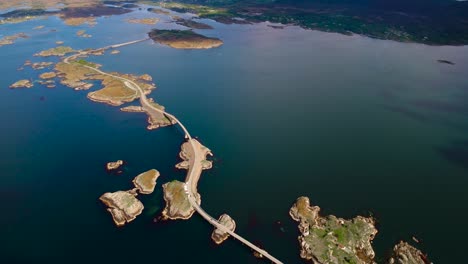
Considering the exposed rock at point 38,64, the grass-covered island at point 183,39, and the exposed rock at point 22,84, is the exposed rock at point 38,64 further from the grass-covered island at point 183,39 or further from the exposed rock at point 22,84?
the grass-covered island at point 183,39

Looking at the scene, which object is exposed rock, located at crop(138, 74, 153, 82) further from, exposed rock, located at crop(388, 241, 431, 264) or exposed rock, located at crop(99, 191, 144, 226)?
exposed rock, located at crop(388, 241, 431, 264)

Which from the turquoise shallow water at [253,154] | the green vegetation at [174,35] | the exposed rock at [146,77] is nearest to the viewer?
the turquoise shallow water at [253,154]

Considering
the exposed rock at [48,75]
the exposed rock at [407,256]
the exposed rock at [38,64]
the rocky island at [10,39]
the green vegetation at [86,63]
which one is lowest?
the rocky island at [10,39]

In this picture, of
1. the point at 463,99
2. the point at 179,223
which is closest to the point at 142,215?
the point at 179,223

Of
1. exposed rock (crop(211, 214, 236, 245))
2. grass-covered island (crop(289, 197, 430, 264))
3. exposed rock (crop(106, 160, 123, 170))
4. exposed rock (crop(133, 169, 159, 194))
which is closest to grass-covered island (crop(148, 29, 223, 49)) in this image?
exposed rock (crop(106, 160, 123, 170))

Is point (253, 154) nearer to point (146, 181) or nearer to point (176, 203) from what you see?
point (176, 203)

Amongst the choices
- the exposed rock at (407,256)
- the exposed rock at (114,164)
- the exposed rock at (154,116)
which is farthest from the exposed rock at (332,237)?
the exposed rock at (154,116)
